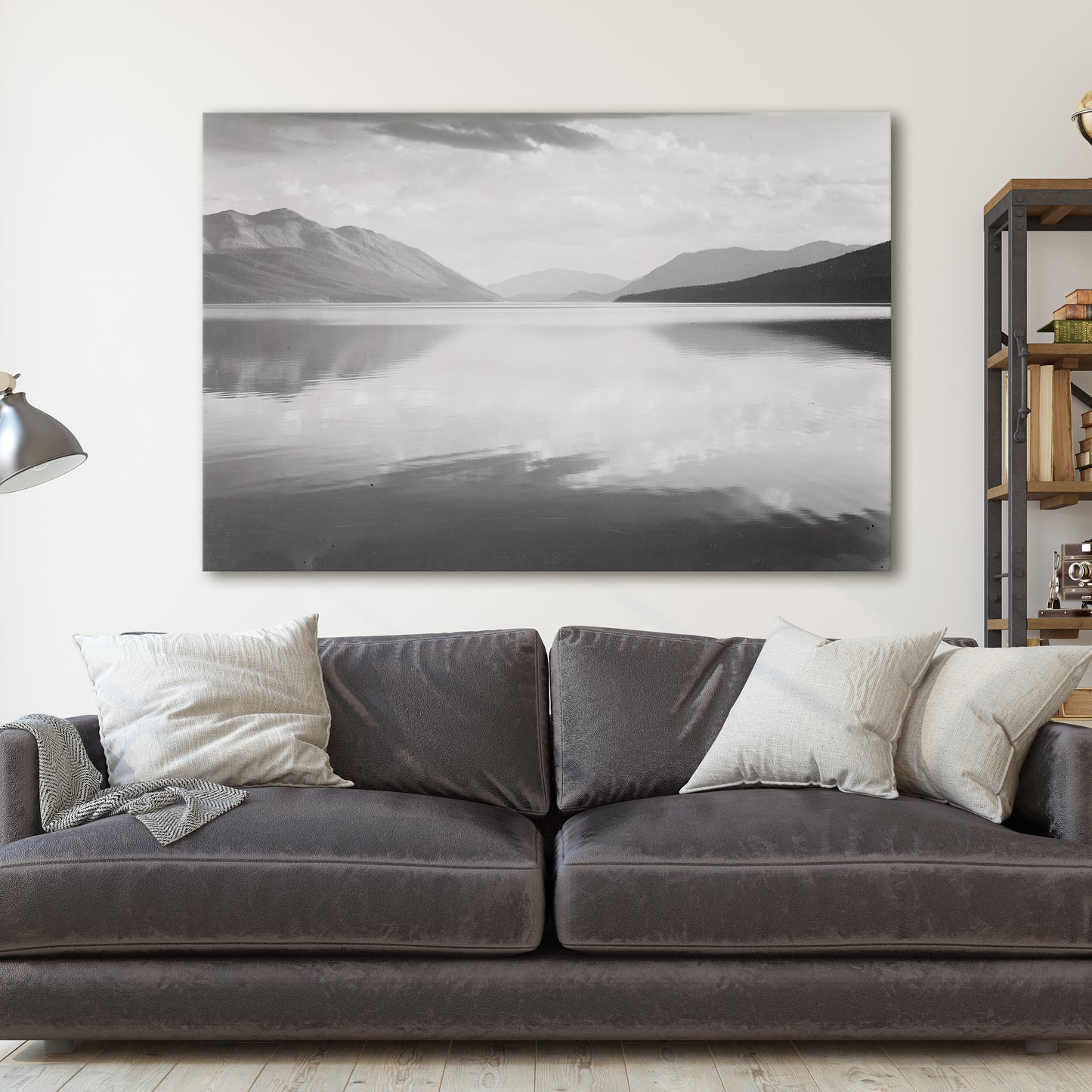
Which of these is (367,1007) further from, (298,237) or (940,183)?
(940,183)

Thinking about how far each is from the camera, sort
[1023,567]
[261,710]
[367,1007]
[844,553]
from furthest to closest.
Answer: [844,553], [1023,567], [261,710], [367,1007]

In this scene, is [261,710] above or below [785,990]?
above

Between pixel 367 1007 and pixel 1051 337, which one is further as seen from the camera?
pixel 1051 337

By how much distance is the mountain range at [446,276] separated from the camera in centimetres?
356

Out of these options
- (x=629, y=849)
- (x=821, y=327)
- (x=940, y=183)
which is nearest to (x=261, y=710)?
(x=629, y=849)

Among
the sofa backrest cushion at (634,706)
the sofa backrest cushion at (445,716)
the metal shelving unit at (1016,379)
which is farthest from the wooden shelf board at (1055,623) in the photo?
the sofa backrest cushion at (445,716)

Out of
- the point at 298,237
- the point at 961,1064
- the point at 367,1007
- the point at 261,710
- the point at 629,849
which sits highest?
the point at 298,237

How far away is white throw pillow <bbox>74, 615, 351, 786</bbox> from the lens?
7.73ft

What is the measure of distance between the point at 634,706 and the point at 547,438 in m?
1.24

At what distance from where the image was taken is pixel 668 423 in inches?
140

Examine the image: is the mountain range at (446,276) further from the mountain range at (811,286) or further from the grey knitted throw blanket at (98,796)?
the grey knitted throw blanket at (98,796)

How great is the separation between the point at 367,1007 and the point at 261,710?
746 millimetres

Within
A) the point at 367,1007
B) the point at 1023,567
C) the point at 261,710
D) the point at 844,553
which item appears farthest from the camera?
the point at 844,553

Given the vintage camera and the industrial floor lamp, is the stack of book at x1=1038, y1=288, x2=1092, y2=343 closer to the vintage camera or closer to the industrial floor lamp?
Answer: the vintage camera
